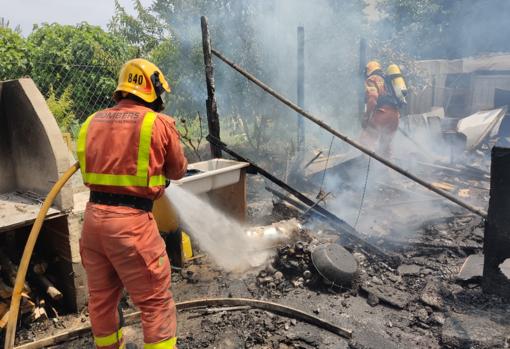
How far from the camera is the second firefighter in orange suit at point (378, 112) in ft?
28.0

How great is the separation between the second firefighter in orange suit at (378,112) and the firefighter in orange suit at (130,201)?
20.7 feet

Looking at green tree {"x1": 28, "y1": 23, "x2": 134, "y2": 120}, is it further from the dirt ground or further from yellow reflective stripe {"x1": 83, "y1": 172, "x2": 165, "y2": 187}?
yellow reflective stripe {"x1": 83, "y1": 172, "x2": 165, "y2": 187}

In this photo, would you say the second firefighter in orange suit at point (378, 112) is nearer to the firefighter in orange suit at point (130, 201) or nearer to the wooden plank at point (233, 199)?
the wooden plank at point (233, 199)

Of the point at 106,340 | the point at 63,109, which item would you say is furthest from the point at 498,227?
the point at 63,109

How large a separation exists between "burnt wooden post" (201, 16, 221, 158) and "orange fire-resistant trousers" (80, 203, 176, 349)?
10.2 ft

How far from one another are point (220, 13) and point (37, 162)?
689 cm

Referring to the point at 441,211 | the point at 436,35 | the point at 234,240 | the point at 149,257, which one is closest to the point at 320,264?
the point at 234,240

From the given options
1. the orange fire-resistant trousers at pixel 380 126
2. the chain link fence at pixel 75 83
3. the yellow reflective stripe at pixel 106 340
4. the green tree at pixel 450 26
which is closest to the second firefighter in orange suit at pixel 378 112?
the orange fire-resistant trousers at pixel 380 126

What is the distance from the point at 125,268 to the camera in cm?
298

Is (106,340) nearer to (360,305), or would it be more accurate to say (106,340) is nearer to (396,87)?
(360,305)

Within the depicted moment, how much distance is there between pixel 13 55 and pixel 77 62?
1.29 metres

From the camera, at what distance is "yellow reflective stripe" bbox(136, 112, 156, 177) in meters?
2.92

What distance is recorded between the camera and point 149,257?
2990 millimetres

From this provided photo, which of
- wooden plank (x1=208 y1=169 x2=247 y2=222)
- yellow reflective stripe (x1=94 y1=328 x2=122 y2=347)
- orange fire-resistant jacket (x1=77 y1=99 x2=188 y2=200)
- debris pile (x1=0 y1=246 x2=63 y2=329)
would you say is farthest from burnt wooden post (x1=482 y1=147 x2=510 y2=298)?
debris pile (x1=0 y1=246 x2=63 y2=329)
